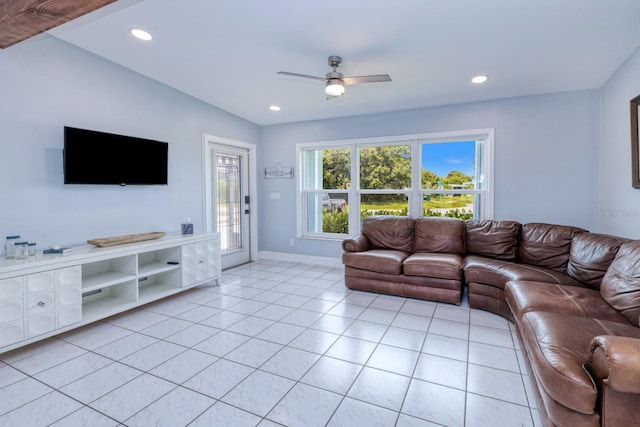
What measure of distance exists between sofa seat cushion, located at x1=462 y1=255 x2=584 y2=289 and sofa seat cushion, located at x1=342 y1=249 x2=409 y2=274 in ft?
2.39

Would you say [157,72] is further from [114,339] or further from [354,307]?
[354,307]

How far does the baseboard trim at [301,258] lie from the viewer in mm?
5246

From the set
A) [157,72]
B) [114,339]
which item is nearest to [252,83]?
[157,72]

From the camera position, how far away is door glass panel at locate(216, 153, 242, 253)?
5.00m

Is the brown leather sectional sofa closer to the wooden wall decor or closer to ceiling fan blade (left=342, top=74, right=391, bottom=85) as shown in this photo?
ceiling fan blade (left=342, top=74, right=391, bottom=85)

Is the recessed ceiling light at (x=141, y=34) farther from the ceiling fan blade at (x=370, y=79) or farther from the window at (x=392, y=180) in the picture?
the window at (x=392, y=180)

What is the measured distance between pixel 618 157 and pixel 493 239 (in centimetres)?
142

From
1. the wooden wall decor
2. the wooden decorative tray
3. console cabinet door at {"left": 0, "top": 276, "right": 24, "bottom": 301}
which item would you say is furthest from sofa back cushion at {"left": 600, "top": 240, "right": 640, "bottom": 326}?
console cabinet door at {"left": 0, "top": 276, "right": 24, "bottom": 301}

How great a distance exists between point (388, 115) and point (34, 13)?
3962 mm

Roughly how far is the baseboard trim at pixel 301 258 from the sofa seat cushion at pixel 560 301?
2956 mm

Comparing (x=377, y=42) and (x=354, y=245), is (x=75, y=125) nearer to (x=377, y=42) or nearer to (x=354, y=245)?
(x=377, y=42)

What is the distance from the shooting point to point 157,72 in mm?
3590

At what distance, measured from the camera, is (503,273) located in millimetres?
3102

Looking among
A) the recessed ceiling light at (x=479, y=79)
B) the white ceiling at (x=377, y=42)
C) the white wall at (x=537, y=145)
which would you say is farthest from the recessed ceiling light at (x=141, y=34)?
the recessed ceiling light at (x=479, y=79)
